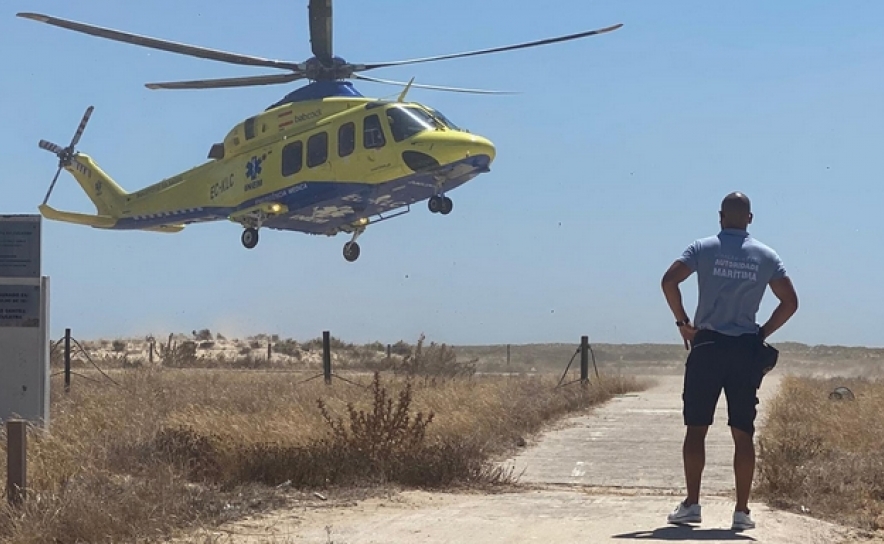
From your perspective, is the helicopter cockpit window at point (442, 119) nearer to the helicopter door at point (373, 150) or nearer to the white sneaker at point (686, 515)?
the helicopter door at point (373, 150)

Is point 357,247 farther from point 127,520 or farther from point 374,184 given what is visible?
point 127,520

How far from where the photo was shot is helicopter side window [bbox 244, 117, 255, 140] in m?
27.2

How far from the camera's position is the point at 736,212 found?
8062mm

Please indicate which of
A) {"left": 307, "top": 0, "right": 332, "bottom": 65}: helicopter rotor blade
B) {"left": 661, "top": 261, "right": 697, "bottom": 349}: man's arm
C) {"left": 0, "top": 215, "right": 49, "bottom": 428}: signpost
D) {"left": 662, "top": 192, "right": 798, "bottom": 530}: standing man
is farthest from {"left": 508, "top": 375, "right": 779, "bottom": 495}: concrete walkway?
{"left": 307, "top": 0, "right": 332, "bottom": 65}: helicopter rotor blade

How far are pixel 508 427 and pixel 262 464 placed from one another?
4.60m

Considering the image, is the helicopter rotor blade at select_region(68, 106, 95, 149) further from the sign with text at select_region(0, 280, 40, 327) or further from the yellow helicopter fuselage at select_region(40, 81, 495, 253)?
the sign with text at select_region(0, 280, 40, 327)

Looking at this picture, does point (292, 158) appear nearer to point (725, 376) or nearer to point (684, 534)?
point (725, 376)

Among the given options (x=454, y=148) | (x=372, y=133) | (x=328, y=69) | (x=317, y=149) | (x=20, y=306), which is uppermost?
(x=328, y=69)

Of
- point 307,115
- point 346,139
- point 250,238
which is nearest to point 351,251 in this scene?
point 250,238

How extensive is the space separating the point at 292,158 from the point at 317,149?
2.45 feet

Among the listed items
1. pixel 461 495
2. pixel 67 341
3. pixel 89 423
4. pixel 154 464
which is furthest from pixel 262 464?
pixel 67 341

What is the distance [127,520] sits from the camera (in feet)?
26.6

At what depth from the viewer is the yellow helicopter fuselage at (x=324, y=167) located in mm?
23891

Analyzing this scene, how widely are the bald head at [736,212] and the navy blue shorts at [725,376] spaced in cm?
69
